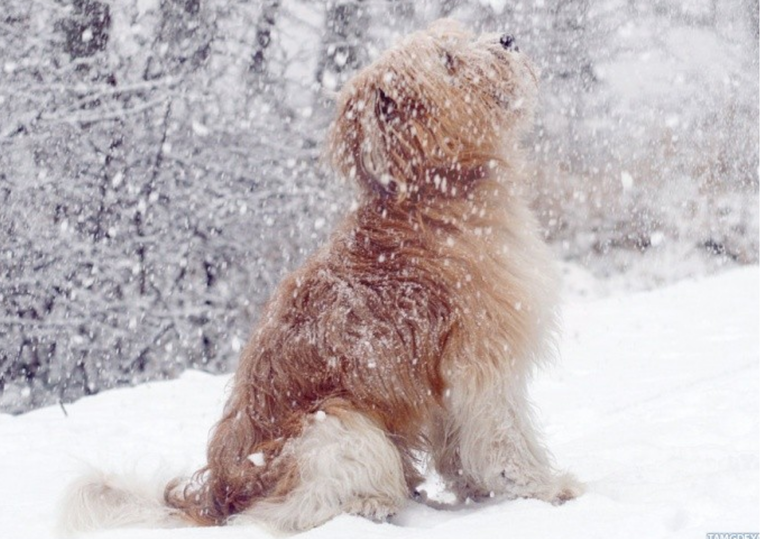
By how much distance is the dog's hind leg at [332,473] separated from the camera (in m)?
3.44

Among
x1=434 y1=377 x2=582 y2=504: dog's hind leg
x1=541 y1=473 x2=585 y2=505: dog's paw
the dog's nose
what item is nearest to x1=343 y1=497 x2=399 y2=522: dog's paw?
x1=434 y1=377 x2=582 y2=504: dog's hind leg

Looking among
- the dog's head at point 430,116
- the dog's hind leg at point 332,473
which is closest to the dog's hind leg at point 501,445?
the dog's hind leg at point 332,473

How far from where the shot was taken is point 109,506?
3660 mm

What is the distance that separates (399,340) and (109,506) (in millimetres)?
1278

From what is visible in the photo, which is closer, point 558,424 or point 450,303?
point 450,303

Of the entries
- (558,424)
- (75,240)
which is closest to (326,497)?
(558,424)

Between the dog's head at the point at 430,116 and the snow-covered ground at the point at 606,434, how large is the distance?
1343mm

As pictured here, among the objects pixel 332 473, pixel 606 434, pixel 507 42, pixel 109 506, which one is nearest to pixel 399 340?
pixel 332 473

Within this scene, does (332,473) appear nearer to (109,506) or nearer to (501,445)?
(501,445)

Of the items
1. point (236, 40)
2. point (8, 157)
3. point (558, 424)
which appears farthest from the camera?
point (236, 40)

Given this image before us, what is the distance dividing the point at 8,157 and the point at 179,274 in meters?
2.28

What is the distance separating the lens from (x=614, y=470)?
4.26 m

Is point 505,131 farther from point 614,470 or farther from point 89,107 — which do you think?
point 89,107

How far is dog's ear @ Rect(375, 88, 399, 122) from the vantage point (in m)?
3.89
